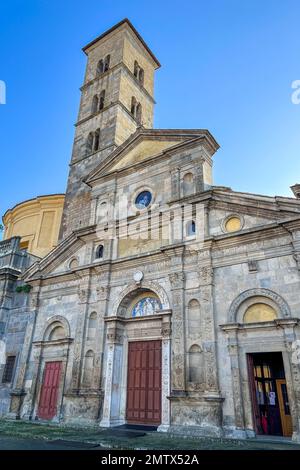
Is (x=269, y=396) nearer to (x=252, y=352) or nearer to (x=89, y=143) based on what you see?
(x=252, y=352)

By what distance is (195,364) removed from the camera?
476 inches

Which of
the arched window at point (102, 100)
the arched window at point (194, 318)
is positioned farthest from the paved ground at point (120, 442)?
the arched window at point (102, 100)

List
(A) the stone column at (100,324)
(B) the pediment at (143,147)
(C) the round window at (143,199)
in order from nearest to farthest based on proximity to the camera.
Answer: (A) the stone column at (100,324) → (B) the pediment at (143,147) → (C) the round window at (143,199)

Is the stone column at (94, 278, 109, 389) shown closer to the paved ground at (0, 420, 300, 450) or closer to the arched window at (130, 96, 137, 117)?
the paved ground at (0, 420, 300, 450)

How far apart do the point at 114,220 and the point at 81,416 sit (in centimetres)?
847

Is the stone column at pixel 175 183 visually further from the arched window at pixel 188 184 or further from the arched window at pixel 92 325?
the arched window at pixel 92 325

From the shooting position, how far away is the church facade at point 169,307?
11234 millimetres

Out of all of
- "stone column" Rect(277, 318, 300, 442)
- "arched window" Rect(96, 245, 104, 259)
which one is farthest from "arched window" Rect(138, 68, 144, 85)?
"stone column" Rect(277, 318, 300, 442)

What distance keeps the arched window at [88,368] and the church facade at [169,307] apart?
53 millimetres

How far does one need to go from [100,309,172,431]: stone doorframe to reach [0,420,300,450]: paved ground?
6.06 feet

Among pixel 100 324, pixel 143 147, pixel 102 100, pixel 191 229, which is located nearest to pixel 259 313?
pixel 191 229

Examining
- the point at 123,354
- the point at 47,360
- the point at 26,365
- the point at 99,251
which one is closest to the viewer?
the point at 123,354

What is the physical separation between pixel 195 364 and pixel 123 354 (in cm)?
362

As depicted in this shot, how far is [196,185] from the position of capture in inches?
577
